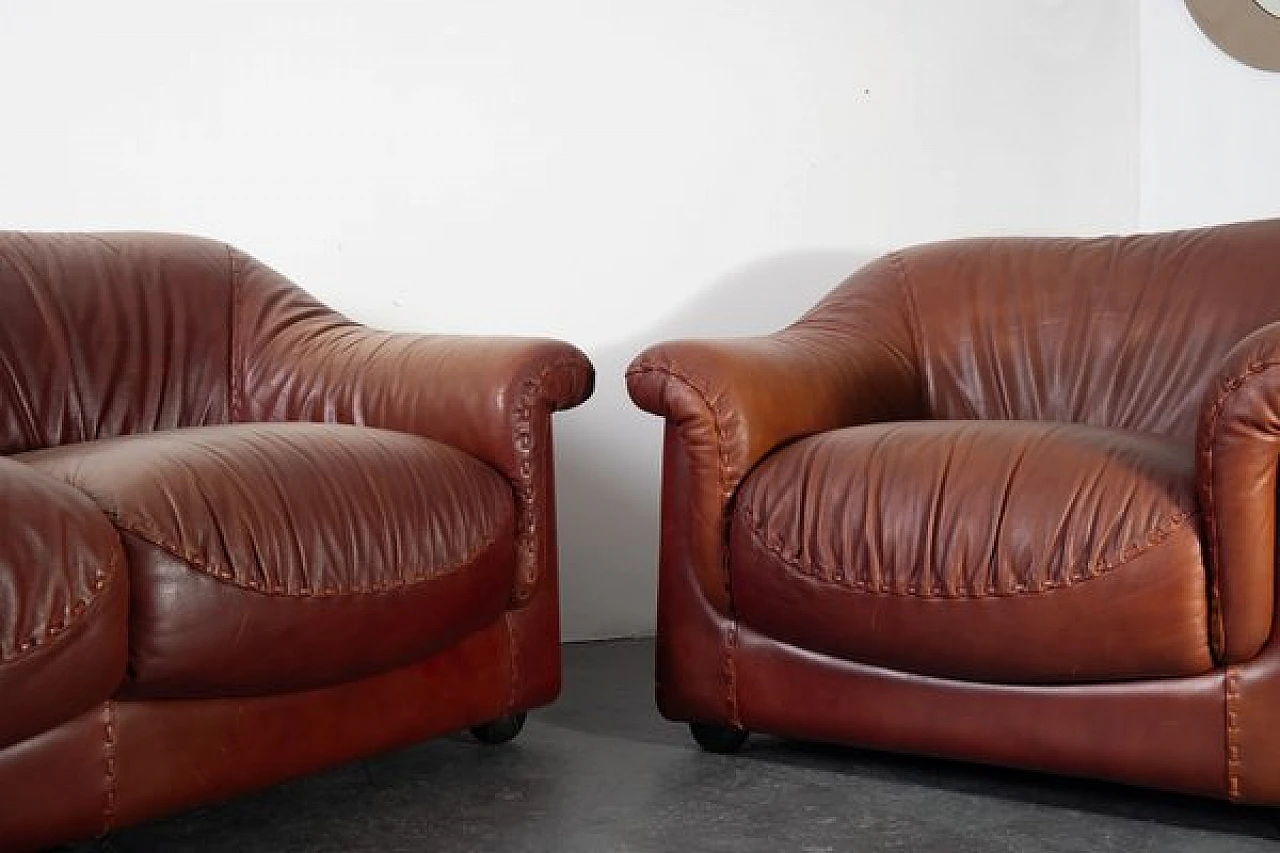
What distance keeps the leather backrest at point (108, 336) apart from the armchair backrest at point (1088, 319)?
1.30 meters

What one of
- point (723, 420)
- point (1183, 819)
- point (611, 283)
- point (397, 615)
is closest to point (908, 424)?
point (723, 420)

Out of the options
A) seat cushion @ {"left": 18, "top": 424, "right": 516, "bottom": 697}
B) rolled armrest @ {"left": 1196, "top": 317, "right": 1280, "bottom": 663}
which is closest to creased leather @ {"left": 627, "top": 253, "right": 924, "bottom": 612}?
seat cushion @ {"left": 18, "top": 424, "right": 516, "bottom": 697}

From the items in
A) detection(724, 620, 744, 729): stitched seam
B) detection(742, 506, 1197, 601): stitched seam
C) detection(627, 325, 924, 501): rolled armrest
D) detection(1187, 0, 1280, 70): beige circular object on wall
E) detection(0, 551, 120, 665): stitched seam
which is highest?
detection(1187, 0, 1280, 70): beige circular object on wall

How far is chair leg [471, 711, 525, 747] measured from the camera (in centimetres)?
254

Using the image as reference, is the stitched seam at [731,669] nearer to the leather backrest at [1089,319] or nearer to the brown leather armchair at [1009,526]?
the brown leather armchair at [1009,526]

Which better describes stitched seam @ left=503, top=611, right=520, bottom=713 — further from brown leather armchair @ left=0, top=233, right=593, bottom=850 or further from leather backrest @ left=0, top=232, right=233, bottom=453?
leather backrest @ left=0, top=232, right=233, bottom=453

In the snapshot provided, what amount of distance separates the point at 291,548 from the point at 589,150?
165 centimetres

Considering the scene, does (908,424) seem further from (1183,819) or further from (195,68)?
(195,68)

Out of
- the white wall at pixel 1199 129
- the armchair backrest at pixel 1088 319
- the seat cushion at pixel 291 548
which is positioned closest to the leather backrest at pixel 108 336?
the seat cushion at pixel 291 548

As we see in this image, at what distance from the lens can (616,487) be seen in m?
3.49

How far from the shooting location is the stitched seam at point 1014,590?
2012 mm

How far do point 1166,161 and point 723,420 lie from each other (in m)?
1.90

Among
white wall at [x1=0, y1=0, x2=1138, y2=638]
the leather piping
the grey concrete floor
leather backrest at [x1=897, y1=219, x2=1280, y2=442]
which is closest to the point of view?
the leather piping

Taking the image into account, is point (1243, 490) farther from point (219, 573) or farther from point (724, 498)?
point (219, 573)
